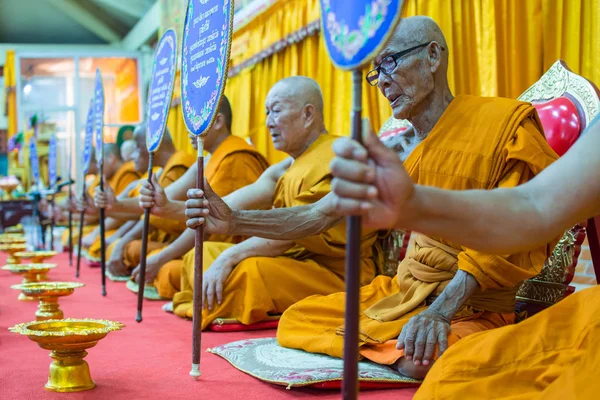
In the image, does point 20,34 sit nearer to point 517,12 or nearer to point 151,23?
point 151,23

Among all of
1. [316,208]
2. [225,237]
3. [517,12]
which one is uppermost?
[517,12]

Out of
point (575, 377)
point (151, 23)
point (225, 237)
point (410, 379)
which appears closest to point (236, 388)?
point (410, 379)

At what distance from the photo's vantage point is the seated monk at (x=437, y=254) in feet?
6.38

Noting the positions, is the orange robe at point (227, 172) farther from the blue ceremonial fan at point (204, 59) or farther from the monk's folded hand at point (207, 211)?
the monk's folded hand at point (207, 211)

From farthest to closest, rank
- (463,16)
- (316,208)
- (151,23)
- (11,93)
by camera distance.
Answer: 1. (11,93)
2. (151,23)
3. (463,16)
4. (316,208)

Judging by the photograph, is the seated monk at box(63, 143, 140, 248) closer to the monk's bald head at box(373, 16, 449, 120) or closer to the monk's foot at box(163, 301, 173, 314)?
the monk's foot at box(163, 301, 173, 314)

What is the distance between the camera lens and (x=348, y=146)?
940mm

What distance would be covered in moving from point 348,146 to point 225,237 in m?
2.98

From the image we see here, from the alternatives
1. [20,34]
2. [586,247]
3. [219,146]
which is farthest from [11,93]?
[586,247]

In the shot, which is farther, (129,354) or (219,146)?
(219,146)

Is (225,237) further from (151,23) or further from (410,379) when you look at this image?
(151,23)

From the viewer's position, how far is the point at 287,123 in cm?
324

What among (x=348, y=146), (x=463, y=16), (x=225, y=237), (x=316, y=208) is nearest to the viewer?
(x=348, y=146)

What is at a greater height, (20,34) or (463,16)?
(20,34)
